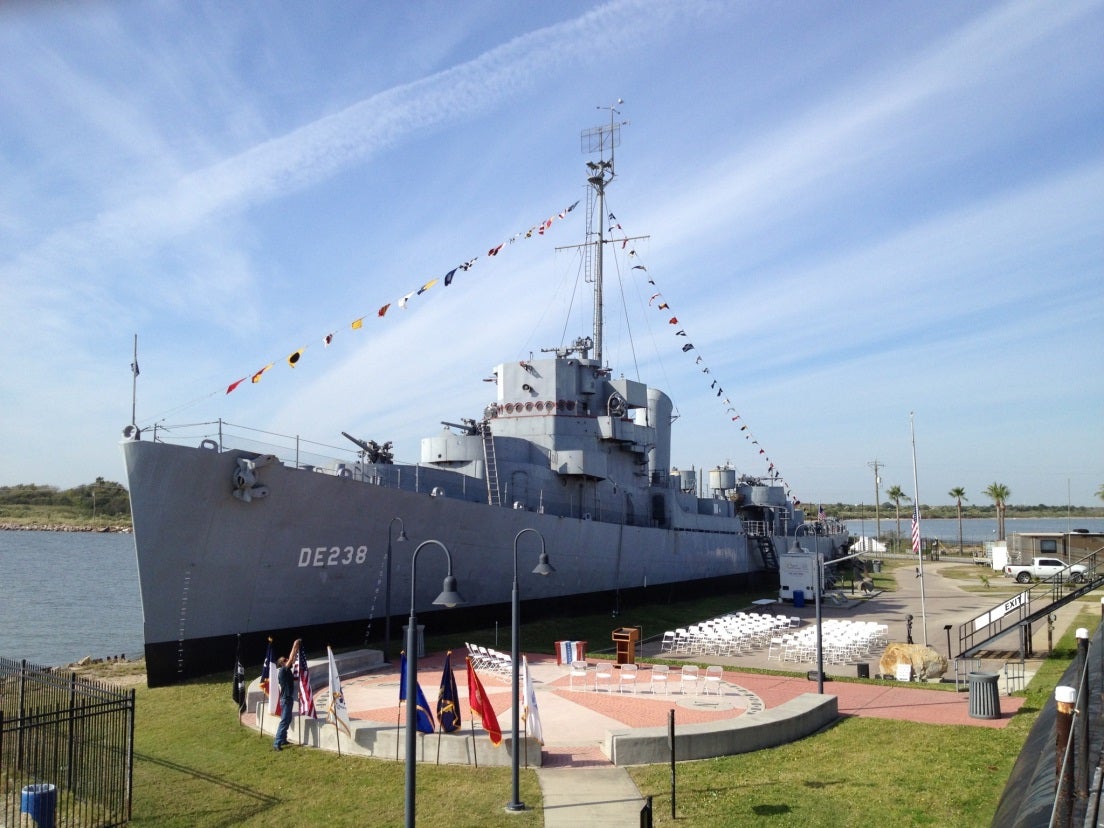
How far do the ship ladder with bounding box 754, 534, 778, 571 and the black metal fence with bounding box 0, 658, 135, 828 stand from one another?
34.5 meters

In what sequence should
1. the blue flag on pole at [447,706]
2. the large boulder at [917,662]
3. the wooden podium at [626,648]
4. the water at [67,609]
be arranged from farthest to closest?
1. the water at [67,609]
2. the wooden podium at [626,648]
3. the large boulder at [917,662]
4. the blue flag on pole at [447,706]

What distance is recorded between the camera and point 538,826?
8.02m

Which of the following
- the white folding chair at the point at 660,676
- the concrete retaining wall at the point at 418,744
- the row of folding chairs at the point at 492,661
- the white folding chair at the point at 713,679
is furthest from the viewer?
the row of folding chairs at the point at 492,661

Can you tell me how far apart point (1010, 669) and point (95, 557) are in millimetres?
78544

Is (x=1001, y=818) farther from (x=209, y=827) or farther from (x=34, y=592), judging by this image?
(x=34, y=592)

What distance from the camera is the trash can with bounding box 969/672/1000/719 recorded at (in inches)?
482

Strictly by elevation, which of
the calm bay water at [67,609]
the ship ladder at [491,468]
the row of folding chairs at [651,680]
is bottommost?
the calm bay water at [67,609]

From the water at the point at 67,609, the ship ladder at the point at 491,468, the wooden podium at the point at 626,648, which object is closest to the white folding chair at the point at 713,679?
the wooden podium at the point at 626,648

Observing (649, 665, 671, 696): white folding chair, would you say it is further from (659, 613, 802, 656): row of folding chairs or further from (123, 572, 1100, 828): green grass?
(659, 613, 802, 656): row of folding chairs

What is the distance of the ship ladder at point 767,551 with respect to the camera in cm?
4128

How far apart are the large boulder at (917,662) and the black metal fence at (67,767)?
14.3m

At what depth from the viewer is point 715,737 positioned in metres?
10.2

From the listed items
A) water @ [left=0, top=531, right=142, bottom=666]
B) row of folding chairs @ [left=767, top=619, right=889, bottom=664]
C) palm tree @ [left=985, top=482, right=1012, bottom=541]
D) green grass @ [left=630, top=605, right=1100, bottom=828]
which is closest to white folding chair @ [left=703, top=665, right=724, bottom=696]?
green grass @ [left=630, top=605, right=1100, bottom=828]

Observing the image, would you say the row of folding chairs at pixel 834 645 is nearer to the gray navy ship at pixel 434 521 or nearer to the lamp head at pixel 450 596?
the gray navy ship at pixel 434 521
